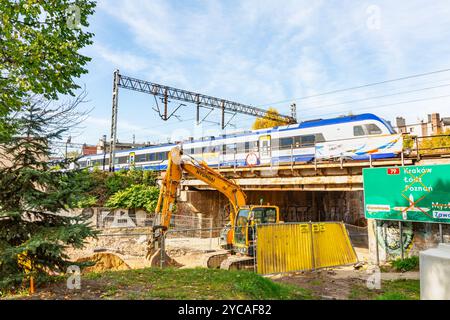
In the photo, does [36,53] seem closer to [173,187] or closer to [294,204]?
[173,187]

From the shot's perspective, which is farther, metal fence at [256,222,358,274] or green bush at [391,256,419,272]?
green bush at [391,256,419,272]

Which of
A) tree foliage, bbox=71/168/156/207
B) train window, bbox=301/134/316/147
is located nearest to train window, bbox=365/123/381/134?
train window, bbox=301/134/316/147

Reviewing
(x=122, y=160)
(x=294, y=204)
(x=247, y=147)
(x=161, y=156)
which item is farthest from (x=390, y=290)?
(x=122, y=160)

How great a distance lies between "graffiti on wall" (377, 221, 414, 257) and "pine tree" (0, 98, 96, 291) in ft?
34.6

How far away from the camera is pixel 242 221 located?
1288 cm

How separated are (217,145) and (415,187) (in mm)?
17563

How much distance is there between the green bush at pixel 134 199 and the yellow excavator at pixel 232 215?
10.8m

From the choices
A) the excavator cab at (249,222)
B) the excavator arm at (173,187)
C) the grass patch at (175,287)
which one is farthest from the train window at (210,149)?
the grass patch at (175,287)

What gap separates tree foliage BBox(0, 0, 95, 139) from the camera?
7.52 metres

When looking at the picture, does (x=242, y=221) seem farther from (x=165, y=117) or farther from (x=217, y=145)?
(x=165, y=117)

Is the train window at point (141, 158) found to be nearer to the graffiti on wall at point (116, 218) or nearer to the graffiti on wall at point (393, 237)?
the graffiti on wall at point (116, 218)

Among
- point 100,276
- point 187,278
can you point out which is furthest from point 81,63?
point 187,278

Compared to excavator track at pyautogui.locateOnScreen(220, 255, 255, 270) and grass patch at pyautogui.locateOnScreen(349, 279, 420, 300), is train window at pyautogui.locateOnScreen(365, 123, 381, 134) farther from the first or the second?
excavator track at pyautogui.locateOnScreen(220, 255, 255, 270)

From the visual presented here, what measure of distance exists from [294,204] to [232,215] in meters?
12.1
